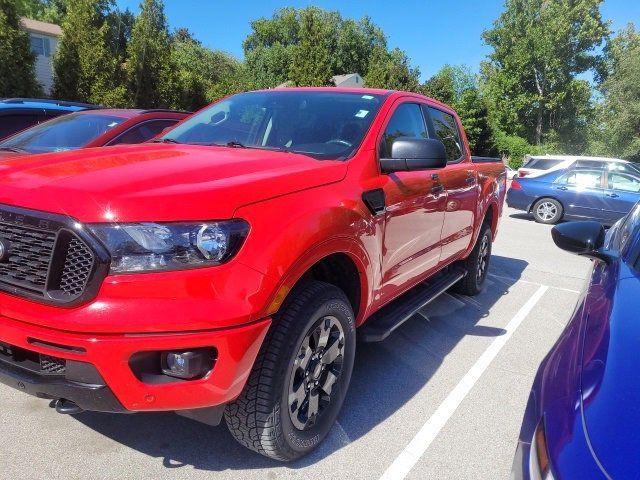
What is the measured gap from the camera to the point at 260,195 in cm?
215

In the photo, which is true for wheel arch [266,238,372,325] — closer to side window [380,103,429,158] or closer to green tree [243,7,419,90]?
side window [380,103,429,158]

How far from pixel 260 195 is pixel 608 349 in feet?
4.57

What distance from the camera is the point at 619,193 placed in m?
11.1

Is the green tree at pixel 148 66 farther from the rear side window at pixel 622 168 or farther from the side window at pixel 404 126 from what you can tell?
the side window at pixel 404 126

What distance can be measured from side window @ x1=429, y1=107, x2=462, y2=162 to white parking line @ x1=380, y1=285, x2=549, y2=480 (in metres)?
1.62

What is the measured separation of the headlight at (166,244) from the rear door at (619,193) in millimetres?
11322

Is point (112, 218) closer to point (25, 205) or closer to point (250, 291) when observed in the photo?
point (25, 205)

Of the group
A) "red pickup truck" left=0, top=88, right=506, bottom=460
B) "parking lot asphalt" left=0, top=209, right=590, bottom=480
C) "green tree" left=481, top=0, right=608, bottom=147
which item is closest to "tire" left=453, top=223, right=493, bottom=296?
"parking lot asphalt" left=0, top=209, right=590, bottom=480

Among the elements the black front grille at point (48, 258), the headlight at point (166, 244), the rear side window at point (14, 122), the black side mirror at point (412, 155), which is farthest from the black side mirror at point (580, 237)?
the rear side window at point (14, 122)

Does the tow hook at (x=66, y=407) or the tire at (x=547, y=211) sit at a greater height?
the tow hook at (x=66, y=407)

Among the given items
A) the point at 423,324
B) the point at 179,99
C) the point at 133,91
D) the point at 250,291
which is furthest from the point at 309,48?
the point at 250,291

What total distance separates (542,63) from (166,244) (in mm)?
47373

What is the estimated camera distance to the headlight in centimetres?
186

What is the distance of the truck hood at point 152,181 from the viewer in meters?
1.89
